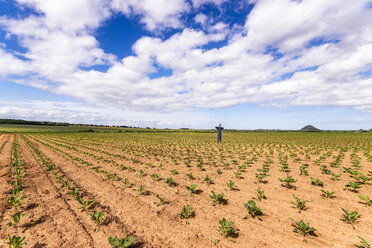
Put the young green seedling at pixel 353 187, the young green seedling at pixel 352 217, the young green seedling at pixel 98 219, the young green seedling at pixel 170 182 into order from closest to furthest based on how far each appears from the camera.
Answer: the young green seedling at pixel 352 217 → the young green seedling at pixel 98 219 → the young green seedling at pixel 353 187 → the young green seedling at pixel 170 182

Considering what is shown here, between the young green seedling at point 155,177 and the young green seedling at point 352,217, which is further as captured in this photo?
the young green seedling at point 155,177

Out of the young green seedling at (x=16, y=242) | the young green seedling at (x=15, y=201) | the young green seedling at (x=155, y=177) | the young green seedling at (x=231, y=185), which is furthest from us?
the young green seedling at (x=155, y=177)

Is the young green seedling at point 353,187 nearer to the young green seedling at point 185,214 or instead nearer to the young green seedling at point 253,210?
the young green seedling at point 253,210

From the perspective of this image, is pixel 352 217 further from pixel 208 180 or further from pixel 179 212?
pixel 208 180

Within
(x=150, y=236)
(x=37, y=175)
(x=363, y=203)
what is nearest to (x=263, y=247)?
(x=150, y=236)

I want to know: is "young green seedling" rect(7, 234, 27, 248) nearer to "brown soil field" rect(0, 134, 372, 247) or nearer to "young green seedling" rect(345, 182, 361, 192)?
"brown soil field" rect(0, 134, 372, 247)

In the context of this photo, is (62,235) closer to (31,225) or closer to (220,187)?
(31,225)

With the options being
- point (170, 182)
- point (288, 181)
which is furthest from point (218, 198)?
point (288, 181)

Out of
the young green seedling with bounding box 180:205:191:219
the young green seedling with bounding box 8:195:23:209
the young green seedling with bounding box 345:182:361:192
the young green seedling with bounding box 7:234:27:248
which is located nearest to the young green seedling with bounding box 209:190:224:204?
the young green seedling with bounding box 180:205:191:219

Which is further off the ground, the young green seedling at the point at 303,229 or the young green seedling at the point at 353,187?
the young green seedling at the point at 353,187

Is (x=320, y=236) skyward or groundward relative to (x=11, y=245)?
skyward

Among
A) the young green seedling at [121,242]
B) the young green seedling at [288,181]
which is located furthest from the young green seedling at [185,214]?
the young green seedling at [288,181]

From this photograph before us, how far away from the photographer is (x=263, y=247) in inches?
152

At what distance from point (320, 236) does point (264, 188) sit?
10.8ft
